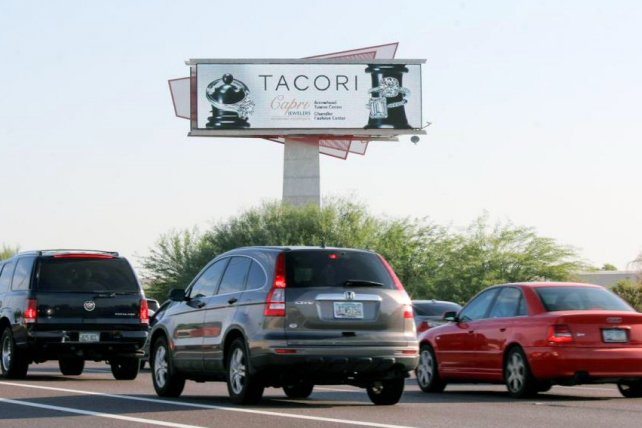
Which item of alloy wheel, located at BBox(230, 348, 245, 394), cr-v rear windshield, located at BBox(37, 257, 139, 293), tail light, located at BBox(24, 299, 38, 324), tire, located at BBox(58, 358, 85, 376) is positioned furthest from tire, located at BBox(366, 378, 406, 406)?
tire, located at BBox(58, 358, 85, 376)

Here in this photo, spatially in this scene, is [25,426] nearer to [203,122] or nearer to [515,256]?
[203,122]

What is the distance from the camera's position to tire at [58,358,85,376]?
2425 centimetres

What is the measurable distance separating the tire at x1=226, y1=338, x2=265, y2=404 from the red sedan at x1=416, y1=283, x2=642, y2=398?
369 cm

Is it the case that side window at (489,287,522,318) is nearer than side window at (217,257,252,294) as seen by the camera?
No

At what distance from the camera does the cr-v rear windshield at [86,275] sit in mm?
21609

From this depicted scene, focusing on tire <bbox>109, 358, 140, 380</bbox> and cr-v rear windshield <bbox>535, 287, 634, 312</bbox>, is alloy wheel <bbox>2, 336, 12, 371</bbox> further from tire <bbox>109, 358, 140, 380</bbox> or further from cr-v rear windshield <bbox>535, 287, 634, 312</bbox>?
cr-v rear windshield <bbox>535, 287, 634, 312</bbox>

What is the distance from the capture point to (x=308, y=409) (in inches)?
595

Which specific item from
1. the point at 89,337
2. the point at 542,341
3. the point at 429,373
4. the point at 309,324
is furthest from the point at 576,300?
the point at 89,337

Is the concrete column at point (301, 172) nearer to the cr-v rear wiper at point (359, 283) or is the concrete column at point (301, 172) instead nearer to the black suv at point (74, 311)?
the black suv at point (74, 311)

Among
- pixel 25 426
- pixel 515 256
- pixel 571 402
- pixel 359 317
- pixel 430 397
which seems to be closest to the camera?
pixel 25 426

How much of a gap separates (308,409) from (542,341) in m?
3.45

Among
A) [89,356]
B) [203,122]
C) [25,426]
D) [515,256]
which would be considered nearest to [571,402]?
[25,426]

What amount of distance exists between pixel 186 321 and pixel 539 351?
4.32 metres

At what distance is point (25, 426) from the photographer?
13148 mm
